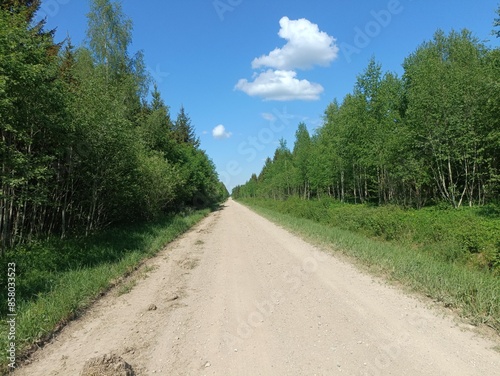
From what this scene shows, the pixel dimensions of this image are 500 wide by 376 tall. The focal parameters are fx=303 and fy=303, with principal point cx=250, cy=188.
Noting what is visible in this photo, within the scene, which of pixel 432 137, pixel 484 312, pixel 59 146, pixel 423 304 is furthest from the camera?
pixel 432 137

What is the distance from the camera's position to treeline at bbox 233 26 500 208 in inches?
766

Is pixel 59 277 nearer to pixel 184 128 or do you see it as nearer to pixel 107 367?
pixel 107 367

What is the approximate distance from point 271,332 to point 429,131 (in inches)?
843

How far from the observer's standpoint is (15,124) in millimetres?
7414

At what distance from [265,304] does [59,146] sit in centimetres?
797

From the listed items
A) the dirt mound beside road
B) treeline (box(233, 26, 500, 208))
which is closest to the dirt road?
the dirt mound beside road

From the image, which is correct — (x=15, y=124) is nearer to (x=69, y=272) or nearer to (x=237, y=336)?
(x=69, y=272)

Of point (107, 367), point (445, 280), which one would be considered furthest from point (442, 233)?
point (107, 367)

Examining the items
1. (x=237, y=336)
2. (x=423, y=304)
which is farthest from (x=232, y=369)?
(x=423, y=304)

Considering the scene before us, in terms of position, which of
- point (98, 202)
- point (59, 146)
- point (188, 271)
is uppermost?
point (59, 146)

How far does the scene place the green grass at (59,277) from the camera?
4660 mm

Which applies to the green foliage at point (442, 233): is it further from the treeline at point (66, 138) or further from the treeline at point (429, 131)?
the treeline at point (66, 138)

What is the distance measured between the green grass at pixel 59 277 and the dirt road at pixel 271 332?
31 cm

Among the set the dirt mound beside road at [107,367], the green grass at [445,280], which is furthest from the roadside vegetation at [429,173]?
the dirt mound beside road at [107,367]
